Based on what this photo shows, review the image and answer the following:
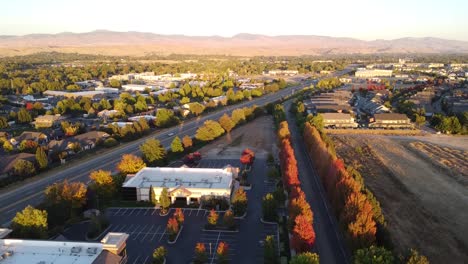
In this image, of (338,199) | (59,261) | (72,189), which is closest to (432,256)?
(338,199)

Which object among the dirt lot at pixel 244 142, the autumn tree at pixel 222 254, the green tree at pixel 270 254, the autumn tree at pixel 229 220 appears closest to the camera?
the green tree at pixel 270 254

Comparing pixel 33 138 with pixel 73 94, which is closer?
pixel 33 138

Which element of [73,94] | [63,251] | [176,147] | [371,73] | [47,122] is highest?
[371,73]

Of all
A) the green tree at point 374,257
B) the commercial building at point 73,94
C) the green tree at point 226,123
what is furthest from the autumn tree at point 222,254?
the commercial building at point 73,94

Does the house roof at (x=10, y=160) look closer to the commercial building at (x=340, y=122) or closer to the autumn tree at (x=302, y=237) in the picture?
the autumn tree at (x=302, y=237)

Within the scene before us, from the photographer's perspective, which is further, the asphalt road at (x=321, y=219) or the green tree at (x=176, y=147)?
the green tree at (x=176, y=147)

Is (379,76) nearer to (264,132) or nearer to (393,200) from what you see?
(264,132)

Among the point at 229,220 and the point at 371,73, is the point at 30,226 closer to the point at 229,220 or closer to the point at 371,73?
the point at 229,220

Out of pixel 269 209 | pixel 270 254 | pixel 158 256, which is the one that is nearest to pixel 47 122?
pixel 158 256
